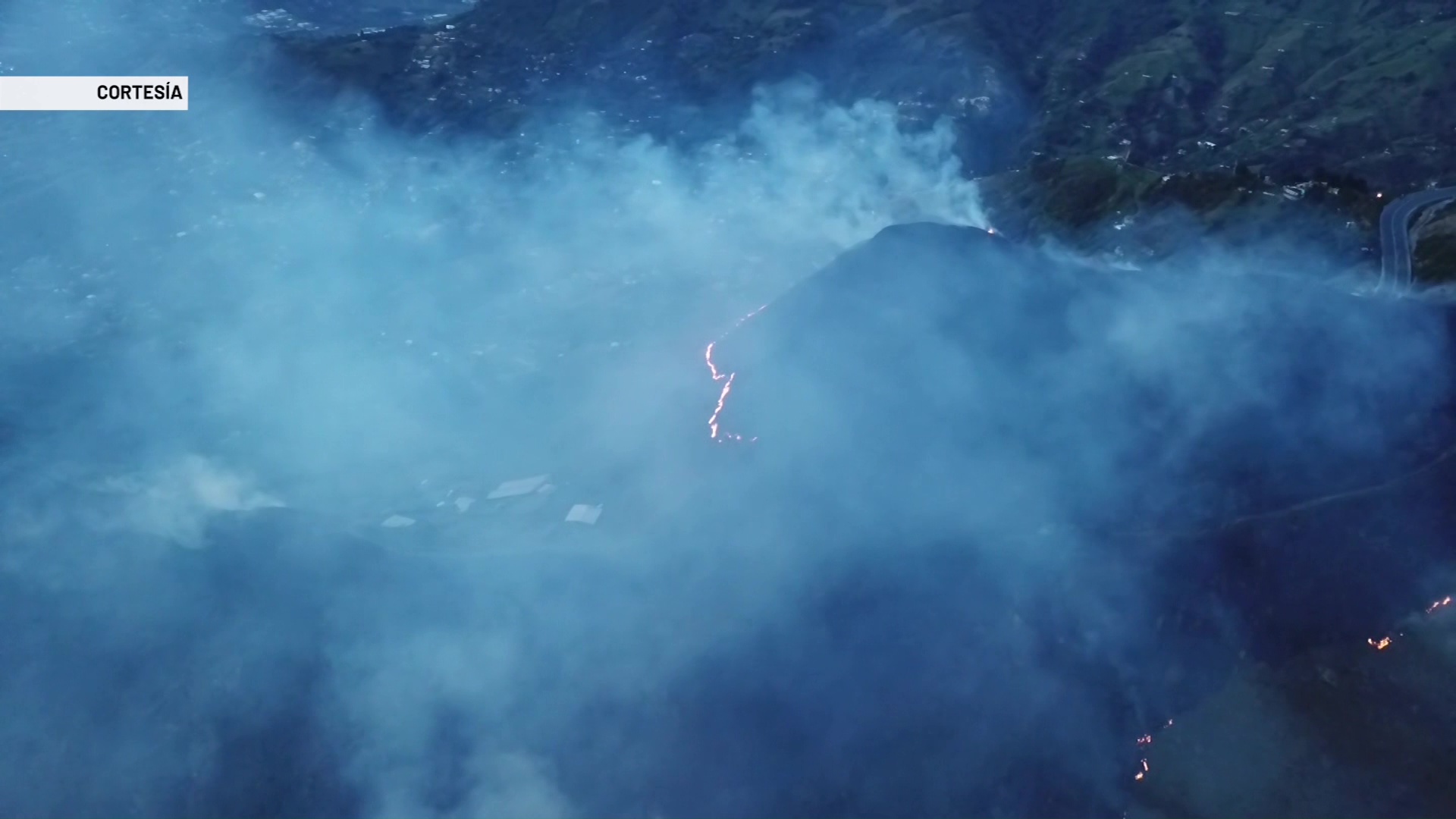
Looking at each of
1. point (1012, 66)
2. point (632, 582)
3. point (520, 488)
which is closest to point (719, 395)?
point (520, 488)

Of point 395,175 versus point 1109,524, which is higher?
point 1109,524

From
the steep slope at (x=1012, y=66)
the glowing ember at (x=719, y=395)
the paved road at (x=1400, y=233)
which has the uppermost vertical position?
the paved road at (x=1400, y=233)

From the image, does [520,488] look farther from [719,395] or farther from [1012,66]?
[1012,66]

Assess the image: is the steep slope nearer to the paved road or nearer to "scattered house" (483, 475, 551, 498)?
the paved road

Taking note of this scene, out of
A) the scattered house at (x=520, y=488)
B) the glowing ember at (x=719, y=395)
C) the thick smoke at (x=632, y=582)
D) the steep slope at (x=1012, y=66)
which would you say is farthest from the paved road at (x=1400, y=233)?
the scattered house at (x=520, y=488)

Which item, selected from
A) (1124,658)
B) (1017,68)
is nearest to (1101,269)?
(1124,658)

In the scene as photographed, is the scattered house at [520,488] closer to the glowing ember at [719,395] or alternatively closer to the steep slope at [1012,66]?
the glowing ember at [719,395]

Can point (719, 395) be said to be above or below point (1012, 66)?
above

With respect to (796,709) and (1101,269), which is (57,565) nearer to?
(796,709)
